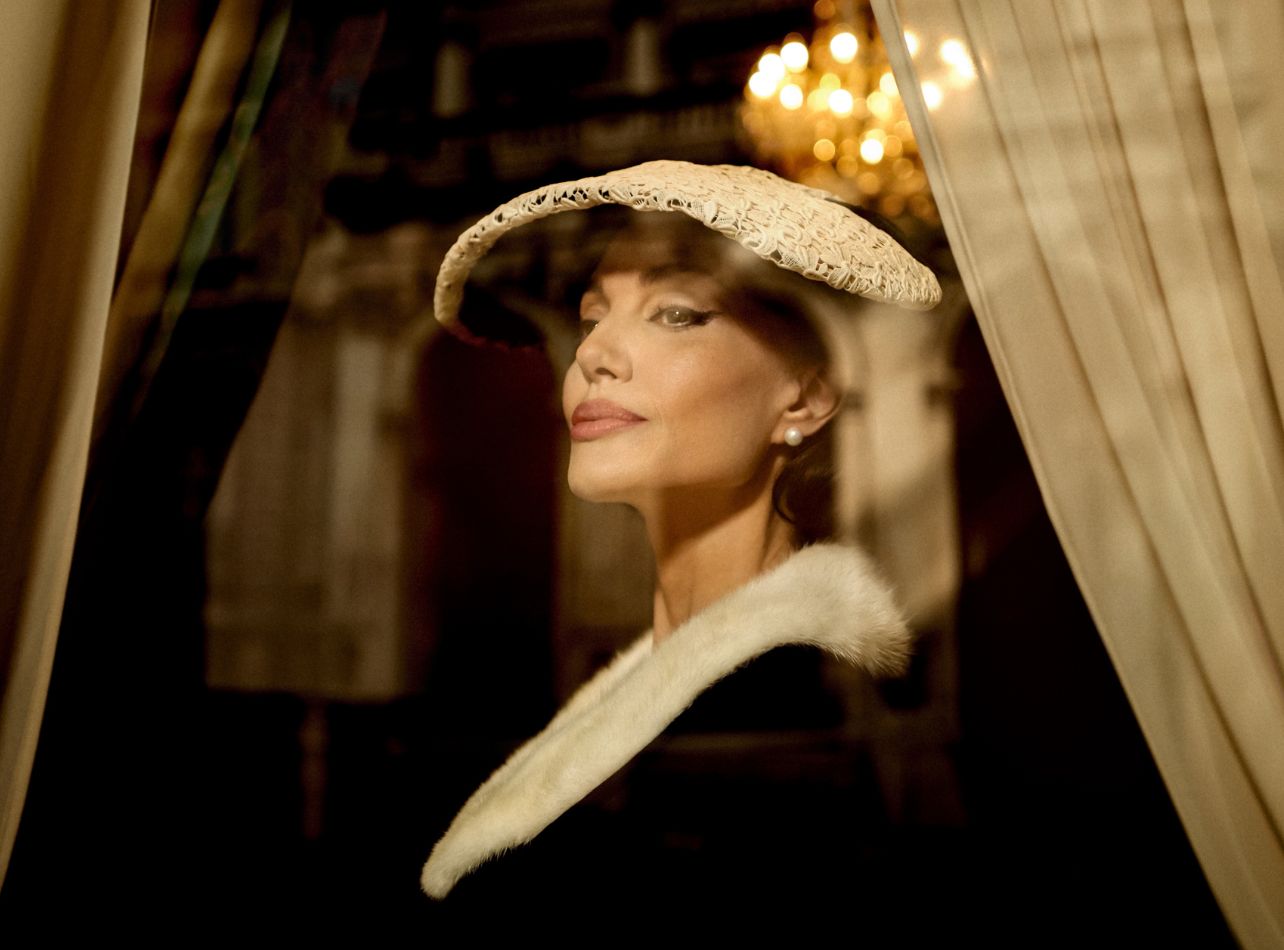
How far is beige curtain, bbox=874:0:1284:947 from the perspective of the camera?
82cm

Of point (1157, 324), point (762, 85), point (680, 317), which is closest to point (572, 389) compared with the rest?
point (680, 317)

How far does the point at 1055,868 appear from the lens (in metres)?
0.91

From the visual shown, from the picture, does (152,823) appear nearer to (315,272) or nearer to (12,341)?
(12,341)

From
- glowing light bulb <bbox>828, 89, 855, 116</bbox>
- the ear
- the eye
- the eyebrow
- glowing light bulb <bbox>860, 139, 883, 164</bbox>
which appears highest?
glowing light bulb <bbox>828, 89, 855, 116</bbox>

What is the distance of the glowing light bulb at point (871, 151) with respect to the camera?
1050 mm

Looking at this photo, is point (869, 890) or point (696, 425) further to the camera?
point (696, 425)

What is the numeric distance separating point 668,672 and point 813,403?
0.36 m

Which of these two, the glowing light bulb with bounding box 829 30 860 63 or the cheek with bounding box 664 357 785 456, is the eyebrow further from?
the glowing light bulb with bounding box 829 30 860 63

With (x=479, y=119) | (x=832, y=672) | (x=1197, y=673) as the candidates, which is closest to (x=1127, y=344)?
(x=1197, y=673)

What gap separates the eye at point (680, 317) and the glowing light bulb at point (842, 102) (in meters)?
0.28

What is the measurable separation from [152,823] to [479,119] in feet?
3.42

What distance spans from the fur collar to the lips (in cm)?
25

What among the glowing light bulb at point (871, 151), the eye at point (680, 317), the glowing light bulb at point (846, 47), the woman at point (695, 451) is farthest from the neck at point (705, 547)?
the glowing light bulb at point (846, 47)

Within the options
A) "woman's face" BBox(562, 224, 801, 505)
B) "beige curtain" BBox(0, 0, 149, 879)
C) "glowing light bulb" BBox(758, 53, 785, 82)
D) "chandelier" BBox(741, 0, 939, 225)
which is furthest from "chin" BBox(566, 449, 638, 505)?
"beige curtain" BBox(0, 0, 149, 879)
